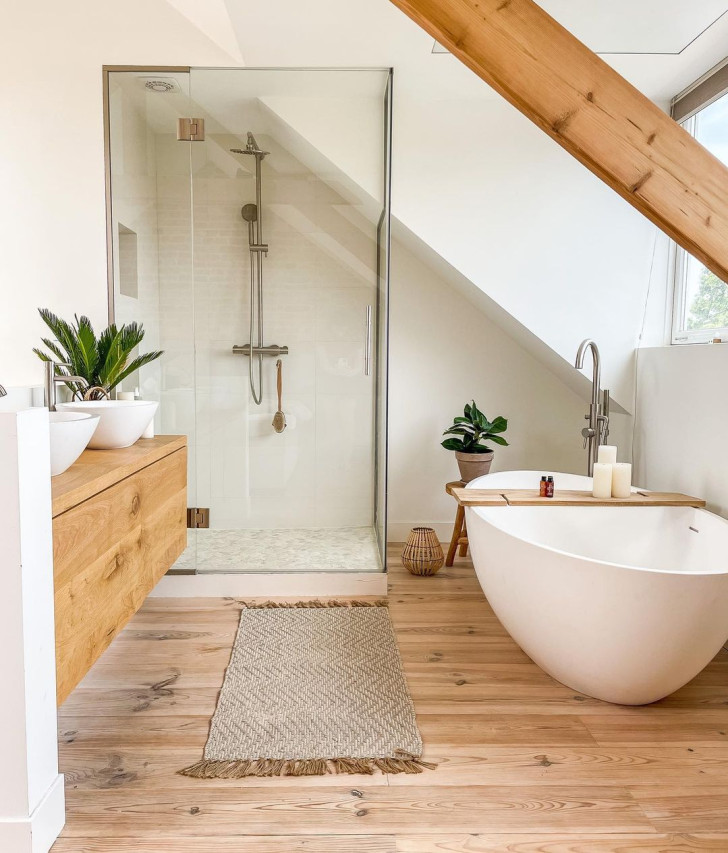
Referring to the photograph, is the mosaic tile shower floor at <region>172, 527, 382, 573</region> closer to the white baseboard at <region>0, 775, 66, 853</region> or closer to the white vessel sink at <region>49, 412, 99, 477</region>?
the white vessel sink at <region>49, 412, 99, 477</region>

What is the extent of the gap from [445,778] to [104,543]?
3.62ft

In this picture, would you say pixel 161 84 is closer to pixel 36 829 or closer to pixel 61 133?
pixel 61 133

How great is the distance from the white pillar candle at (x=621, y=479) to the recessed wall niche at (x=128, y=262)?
2.24 m

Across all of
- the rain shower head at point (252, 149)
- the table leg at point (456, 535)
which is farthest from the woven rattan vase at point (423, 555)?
the rain shower head at point (252, 149)

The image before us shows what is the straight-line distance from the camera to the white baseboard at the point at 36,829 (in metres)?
1.43

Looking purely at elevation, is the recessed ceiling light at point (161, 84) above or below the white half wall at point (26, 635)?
above

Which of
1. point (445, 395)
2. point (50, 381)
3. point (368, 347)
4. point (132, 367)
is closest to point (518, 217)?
point (368, 347)

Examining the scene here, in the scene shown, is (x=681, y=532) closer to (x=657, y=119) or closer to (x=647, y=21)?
(x=657, y=119)

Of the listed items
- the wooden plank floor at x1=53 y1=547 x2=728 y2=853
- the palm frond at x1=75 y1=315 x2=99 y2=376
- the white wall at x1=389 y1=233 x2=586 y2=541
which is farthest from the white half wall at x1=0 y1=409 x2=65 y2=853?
the white wall at x1=389 y1=233 x2=586 y2=541

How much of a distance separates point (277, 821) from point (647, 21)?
2609 millimetres

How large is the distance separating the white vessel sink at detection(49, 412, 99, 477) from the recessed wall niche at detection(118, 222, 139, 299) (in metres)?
1.42

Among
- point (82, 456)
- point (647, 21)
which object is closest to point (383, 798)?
point (82, 456)

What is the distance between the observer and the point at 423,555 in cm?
338

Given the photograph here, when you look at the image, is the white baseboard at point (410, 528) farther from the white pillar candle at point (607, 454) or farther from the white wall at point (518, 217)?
the white pillar candle at point (607, 454)
